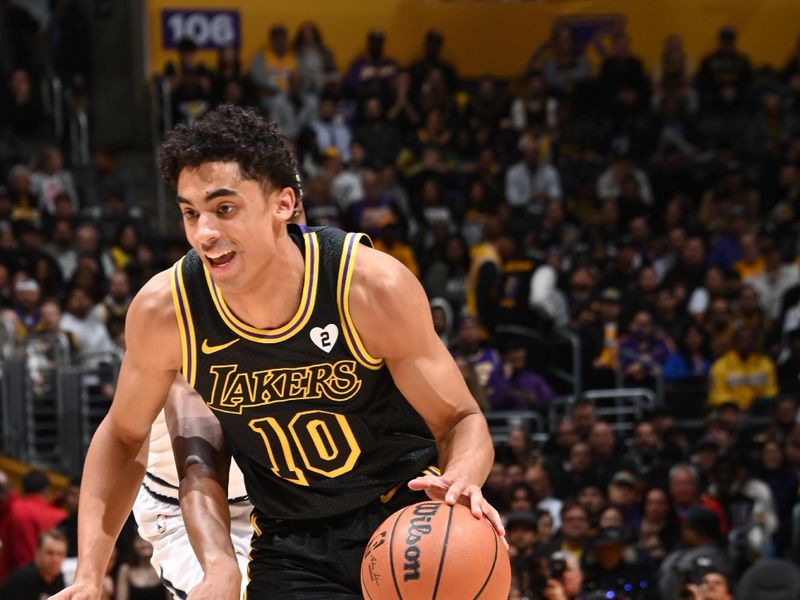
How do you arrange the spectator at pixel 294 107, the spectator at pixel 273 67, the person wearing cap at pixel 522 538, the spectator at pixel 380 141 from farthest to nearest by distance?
1. the spectator at pixel 273 67
2. the spectator at pixel 294 107
3. the spectator at pixel 380 141
4. the person wearing cap at pixel 522 538

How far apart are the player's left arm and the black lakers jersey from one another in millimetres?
51

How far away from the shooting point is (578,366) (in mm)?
13297

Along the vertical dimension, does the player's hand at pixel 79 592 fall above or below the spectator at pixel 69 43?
below

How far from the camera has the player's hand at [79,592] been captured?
4.29 m

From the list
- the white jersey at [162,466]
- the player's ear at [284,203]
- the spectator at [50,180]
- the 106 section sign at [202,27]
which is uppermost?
the 106 section sign at [202,27]

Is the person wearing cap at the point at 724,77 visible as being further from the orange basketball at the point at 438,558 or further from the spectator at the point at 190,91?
the orange basketball at the point at 438,558

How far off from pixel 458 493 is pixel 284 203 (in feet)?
3.28

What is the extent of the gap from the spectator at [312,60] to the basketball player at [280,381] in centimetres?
1298

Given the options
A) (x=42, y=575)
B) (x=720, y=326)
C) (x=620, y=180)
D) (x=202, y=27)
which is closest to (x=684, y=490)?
(x=720, y=326)

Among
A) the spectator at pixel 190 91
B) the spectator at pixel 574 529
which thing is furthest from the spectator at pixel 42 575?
the spectator at pixel 190 91

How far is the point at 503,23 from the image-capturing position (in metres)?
19.2

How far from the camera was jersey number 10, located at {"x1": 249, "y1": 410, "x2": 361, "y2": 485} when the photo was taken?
4.44 meters

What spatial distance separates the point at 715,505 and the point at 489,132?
23.9ft

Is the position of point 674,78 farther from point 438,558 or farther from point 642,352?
point 438,558
